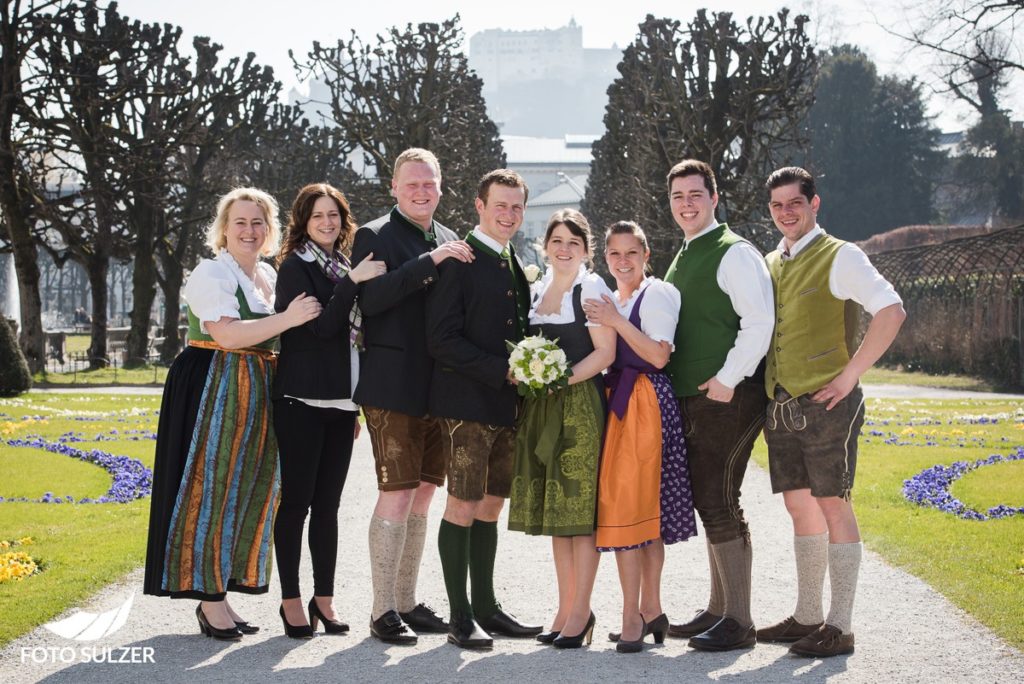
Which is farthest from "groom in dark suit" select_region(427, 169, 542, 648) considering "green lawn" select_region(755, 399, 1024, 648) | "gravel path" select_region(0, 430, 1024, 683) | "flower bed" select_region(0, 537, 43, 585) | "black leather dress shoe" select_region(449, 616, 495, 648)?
"flower bed" select_region(0, 537, 43, 585)

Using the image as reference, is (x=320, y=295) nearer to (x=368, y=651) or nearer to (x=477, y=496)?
(x=477, y=496)

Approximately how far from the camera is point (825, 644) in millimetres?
5133

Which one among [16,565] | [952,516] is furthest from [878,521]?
[16,565]

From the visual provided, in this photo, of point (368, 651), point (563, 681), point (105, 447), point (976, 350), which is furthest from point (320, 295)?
point (976, 350)

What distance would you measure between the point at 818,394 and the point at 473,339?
161cm

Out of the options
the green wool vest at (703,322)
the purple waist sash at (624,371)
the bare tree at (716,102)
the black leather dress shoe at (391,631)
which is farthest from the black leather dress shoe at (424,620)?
the bare tree at (716,102)

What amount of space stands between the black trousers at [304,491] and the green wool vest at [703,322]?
66.7 inches

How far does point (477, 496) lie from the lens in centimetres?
546

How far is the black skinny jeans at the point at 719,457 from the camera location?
542 centimetres

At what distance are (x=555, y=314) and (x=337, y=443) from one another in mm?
1242

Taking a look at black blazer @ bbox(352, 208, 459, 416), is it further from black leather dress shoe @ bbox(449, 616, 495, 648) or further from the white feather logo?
the white feather logo

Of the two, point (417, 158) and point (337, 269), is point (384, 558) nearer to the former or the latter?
point (337, 269)

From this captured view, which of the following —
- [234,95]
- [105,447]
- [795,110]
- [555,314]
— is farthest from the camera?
[234,95]

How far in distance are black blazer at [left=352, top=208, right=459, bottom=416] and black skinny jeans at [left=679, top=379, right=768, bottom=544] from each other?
51.0 inches
